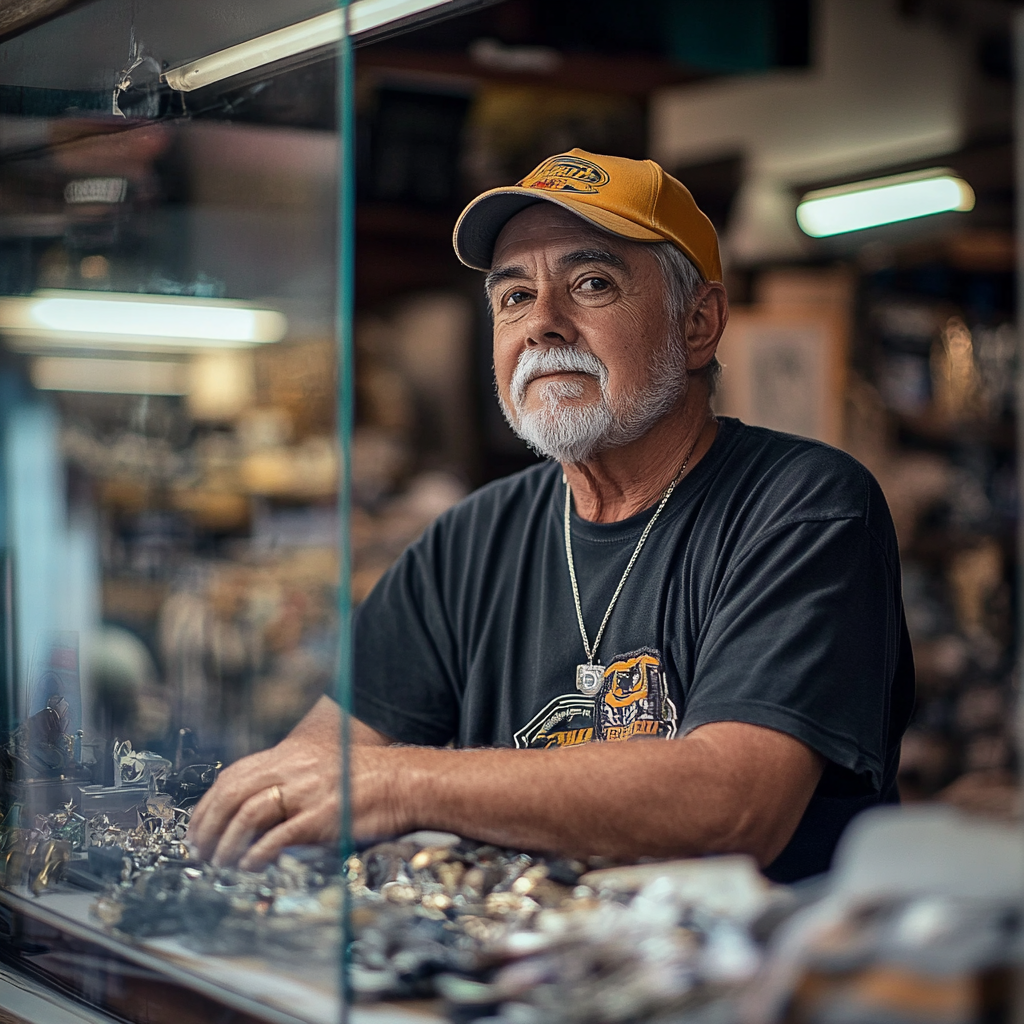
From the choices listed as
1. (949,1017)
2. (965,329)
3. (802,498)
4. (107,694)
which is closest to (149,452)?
(107,694)

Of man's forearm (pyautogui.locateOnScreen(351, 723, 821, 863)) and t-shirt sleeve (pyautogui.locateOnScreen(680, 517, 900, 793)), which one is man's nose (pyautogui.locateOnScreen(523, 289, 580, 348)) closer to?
t-shirt sleeve (pyautogui.locateOnScreen(680, 517, 900, 793))

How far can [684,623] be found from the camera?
1543 mm

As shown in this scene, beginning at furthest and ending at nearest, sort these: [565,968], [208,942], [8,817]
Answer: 1. [8,817]
2. [208,942]
3. [565,968]

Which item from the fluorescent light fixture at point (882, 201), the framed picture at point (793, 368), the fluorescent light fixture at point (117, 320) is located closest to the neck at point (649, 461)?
the fluorescent light fixture at point (117, 320)

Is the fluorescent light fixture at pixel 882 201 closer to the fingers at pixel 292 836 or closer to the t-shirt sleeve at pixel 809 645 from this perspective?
the t-shirt sleeve at pixel 809 645

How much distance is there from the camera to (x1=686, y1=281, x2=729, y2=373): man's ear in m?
1.75

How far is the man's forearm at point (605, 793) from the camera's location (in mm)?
1160

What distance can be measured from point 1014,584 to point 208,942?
13.5 feet

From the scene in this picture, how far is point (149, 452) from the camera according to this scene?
119 inches

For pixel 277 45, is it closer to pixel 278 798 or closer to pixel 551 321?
pixel 551 321

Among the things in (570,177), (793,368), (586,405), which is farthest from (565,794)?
(793,368)

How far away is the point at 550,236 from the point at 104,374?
778 millimetres

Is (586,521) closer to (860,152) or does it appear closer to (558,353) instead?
(558,353)

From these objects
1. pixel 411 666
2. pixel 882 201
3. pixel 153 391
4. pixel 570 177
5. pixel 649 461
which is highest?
pixel 882 201
